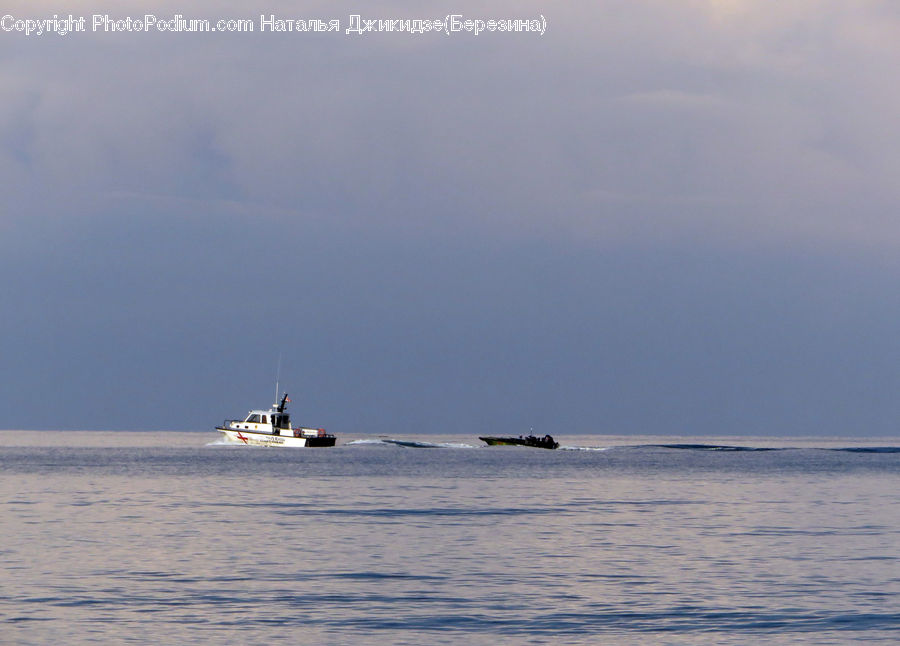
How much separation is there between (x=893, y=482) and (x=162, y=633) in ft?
325

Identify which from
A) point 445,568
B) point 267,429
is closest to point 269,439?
point 267,429

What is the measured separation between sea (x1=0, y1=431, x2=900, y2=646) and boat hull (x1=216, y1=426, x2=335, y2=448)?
288 feet

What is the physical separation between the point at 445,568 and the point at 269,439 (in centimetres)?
13590

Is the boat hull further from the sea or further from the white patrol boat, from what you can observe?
the sea

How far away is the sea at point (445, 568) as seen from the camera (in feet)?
102

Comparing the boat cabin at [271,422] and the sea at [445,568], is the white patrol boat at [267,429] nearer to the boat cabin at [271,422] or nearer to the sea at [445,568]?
the boat cabin at [271,422]

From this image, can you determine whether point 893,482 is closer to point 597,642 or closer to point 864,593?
point 864,593

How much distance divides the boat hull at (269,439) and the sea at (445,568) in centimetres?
8791

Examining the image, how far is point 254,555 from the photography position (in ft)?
153

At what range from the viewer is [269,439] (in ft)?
579

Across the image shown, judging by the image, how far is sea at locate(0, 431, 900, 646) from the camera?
31.1 m

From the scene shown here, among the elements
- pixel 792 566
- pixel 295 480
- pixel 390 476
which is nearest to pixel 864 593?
pixel 792 566

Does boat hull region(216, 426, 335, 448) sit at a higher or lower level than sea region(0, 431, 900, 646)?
higher

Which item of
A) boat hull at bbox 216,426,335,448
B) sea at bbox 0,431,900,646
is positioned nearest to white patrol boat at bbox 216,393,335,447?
boat hull at bbox 216,426,335,448
